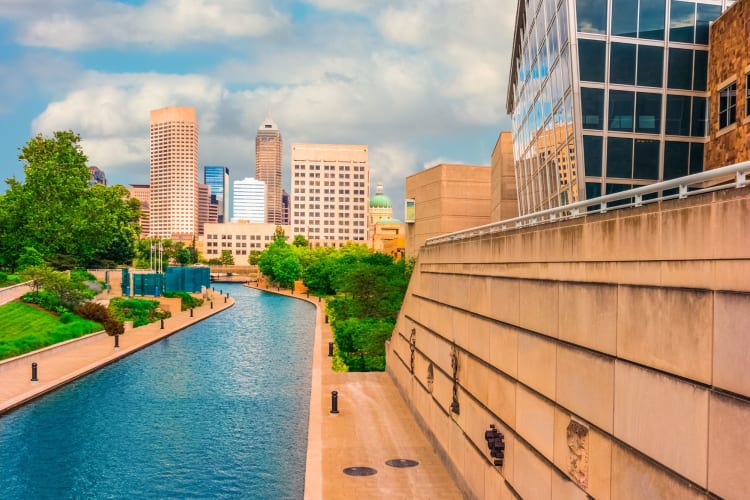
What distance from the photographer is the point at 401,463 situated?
18906mm

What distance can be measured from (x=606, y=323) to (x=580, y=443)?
1.97 meters

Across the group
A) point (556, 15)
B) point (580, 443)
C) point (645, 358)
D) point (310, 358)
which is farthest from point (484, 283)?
point (310, 358)

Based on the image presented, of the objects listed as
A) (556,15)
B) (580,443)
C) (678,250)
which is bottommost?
(580,443)

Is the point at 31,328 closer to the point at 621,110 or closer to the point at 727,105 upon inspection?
the point at 621,110

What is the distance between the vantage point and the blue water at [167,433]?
18859 mm

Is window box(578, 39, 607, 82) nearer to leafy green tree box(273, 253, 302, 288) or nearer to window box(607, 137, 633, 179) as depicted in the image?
window box(607, 137, 633, 179)

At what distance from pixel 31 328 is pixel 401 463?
108 feet

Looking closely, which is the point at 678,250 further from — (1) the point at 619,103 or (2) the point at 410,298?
(2) the point at 410,298

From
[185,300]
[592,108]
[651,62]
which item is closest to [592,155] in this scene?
[592,108]

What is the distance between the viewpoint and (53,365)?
3503 centimetres

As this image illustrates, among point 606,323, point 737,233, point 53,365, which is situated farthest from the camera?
point 53,365

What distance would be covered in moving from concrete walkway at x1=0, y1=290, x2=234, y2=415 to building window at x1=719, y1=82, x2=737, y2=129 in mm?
28090

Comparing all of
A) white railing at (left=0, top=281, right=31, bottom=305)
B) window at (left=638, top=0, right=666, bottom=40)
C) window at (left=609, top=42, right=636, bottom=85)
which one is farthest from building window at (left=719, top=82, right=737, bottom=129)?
white railing at (left=0, top=281, right=31, bottom=305)

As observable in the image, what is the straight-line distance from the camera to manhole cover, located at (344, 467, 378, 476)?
17.8m
